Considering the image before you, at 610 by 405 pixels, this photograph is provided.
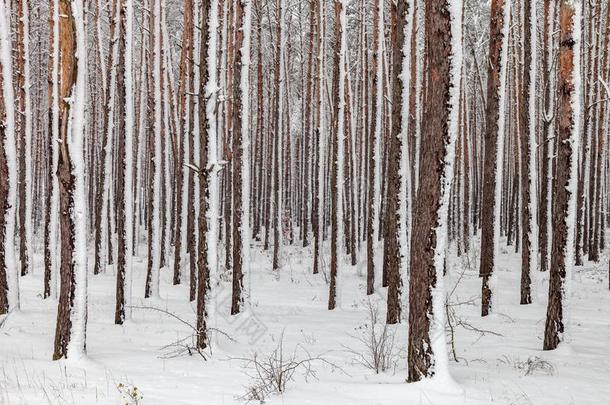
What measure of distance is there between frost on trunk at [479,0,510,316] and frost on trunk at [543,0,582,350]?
9.00 ft

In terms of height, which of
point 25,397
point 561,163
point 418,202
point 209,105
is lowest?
Result: point 25,397

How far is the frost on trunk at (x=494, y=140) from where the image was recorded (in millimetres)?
9992

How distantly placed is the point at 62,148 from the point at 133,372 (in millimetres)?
2793

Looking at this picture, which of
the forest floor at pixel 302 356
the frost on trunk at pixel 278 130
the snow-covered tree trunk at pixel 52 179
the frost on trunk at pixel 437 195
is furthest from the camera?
the frost on trunk at pixel 278 130

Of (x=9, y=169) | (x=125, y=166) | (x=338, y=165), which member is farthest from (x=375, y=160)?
(x=9, y=169)

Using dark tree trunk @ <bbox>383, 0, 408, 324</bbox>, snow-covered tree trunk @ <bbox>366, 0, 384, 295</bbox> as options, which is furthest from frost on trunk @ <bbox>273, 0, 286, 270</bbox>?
dark tree trunk @ <bbox>383, 0, 408, 324</bbox>

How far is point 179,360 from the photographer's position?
23.2 feet

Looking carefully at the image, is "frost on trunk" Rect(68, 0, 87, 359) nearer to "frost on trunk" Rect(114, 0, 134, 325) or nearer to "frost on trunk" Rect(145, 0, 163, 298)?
"frost on trunk" Rect(114, 0, 134, 325)

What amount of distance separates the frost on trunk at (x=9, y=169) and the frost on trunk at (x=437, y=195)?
7.51m

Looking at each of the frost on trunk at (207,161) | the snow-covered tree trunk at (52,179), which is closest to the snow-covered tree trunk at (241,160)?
the frost on trunk at (207,161)

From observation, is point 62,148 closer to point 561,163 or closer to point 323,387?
point 323,387

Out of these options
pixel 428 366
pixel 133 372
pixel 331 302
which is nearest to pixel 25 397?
pixel 133 372

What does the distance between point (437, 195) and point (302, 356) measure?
3.37m

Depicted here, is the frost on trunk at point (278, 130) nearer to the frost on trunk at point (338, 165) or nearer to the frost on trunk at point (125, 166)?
the frost on trunk at point (338, 165)
